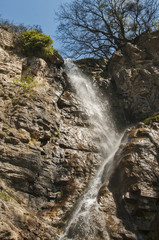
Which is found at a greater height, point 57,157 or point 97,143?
point 97,143

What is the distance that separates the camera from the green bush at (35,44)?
11422mm

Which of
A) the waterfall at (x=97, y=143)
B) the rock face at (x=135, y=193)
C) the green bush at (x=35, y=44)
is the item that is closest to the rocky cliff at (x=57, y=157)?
the rock face at (x=135, y=193)

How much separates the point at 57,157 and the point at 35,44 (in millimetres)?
6810

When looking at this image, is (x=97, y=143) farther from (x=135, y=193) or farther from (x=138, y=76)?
(x=138, y=76)

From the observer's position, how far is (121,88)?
1356 cm

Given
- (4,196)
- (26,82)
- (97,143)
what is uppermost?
(26,82)

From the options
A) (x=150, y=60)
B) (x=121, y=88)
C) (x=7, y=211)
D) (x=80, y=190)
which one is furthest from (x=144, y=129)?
(x=150, y=60)

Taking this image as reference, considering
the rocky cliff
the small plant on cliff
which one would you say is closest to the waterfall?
the rocky cliff

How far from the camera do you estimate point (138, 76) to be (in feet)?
44.0

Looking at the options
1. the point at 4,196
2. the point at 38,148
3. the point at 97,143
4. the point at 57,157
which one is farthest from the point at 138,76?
the point at 4,196

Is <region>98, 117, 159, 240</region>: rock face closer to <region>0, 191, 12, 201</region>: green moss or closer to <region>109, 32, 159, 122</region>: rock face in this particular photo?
<region>0, 191, 12, 201</region>: green moss

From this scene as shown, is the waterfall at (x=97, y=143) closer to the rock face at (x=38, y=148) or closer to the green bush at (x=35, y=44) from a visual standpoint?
the rock face at (x=38, y=148)

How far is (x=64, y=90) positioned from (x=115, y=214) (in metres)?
7.71

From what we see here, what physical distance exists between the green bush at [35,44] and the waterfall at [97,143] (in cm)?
224
